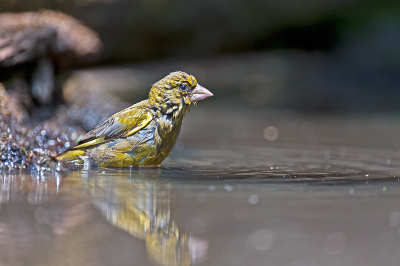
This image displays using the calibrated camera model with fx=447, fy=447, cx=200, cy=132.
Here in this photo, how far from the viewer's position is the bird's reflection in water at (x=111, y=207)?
202 centimetres

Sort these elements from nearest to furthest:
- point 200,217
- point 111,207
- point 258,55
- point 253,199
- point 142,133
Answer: point 200,217 < point 111,207 < point 253,199 < point 142,133 < point 258,55

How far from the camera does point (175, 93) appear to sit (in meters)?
4.10

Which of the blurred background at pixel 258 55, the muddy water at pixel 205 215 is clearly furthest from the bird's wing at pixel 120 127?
the blurred background at pixel 258 55

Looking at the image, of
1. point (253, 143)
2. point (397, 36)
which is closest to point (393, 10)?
point (397, 36)

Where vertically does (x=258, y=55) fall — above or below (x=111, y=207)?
above

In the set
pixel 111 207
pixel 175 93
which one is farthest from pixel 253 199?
pixel 175 93

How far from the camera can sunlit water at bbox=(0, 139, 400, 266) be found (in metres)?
1.92

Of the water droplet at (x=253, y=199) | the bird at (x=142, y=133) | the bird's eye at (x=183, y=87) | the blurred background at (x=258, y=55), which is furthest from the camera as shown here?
the blurred background at (x=258, y=55)

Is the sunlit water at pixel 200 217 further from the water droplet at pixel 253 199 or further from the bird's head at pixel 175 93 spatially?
the bird's head at pixel 175 93

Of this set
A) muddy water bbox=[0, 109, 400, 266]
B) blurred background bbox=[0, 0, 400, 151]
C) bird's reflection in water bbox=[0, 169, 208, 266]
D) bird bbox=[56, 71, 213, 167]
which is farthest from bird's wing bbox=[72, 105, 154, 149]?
blurred background bbox=[0, 0, 400, 151]

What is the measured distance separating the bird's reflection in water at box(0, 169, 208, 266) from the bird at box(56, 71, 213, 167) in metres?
0.32

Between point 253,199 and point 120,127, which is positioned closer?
point 253,199

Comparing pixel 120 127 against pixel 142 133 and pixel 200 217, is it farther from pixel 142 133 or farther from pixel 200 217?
pixel 200 217

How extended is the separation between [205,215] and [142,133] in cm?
164
